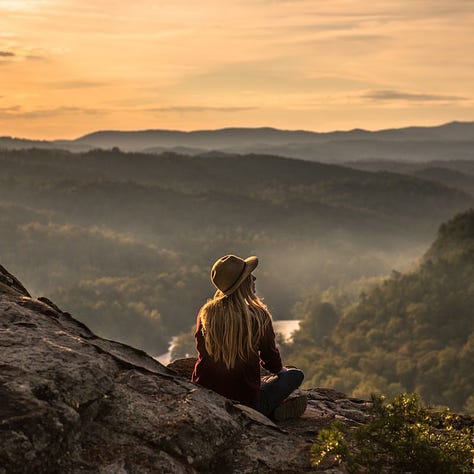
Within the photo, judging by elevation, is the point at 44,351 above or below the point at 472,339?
above

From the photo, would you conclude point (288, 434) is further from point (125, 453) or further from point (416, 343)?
point (416, 343)

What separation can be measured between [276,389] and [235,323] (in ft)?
4.37

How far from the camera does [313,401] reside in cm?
1037

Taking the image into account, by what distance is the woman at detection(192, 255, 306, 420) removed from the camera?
767cm

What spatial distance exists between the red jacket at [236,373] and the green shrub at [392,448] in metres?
1.28

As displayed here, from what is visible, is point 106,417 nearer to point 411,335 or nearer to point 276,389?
point 276,389

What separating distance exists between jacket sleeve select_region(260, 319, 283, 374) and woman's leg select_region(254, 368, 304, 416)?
0.44ft

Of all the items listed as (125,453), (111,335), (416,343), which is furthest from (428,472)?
A: (111,335)

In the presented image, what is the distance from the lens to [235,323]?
25.2ft

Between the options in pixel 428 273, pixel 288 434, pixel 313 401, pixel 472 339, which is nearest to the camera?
pixel 288 434

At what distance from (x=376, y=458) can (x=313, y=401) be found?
11.8 ft

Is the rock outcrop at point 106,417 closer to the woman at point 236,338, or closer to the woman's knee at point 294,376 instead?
the woman at point 236,338

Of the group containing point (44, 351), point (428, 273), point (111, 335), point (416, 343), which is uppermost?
point (44, 351)

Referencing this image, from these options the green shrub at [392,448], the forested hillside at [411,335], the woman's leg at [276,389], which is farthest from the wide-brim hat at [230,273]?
the forested hillside at [411,335]
